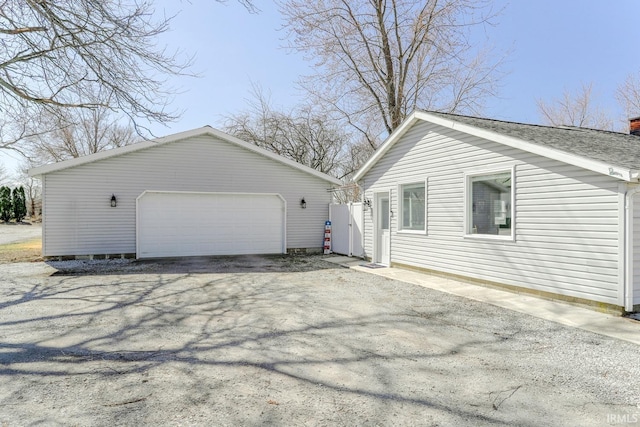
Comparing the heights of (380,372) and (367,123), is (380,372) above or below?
below

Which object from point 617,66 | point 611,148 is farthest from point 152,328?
point 617,66

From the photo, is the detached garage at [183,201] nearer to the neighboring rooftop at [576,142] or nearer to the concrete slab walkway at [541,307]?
the concrete slab walkway at [541,307]

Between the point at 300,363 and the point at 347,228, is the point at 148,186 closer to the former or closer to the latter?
the point at 347,228

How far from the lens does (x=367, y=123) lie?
18.2 meters

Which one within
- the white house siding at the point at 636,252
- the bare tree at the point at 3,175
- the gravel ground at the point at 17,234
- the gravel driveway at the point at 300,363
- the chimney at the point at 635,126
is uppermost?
the bare tree at the point at 3,175

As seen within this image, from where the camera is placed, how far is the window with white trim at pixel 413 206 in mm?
8859

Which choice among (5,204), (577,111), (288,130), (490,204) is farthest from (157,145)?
(5,204)

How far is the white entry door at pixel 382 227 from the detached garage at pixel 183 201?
10.6 ft

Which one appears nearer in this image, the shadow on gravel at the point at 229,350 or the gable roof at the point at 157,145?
the shadow on gravel at the point at 229,350

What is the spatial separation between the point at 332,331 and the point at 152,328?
7.30 ft

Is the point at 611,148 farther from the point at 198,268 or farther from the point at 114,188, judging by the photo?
the point at 114,188

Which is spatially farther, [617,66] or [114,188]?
[617,66]

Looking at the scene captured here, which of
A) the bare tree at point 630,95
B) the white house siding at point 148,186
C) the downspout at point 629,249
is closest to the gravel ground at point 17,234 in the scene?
the white house siding at point 148,186

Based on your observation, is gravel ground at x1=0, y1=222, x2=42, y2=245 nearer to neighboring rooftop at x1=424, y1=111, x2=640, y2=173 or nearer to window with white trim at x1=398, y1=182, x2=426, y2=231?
window with white trim at x1=398, y1=182, x2=426, y2=231
